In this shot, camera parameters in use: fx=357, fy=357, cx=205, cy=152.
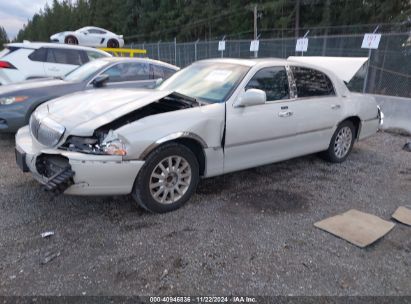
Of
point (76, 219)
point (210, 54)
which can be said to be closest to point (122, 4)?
point (210, 54)

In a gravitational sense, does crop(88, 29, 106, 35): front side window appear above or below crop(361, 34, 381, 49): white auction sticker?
above

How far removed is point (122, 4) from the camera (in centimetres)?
5069

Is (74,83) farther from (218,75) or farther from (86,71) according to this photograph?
(218,75)

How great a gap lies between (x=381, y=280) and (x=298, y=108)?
242 centimetres

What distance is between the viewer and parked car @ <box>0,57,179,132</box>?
5.61 metres

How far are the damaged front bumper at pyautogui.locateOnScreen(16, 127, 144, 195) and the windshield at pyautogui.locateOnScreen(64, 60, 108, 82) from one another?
3378 mm

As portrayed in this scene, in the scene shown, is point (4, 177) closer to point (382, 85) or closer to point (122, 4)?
point (382, 85)

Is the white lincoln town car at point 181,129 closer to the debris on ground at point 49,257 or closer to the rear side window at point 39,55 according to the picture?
the debris on ground at point 49,257

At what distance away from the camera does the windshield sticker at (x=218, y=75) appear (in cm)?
430

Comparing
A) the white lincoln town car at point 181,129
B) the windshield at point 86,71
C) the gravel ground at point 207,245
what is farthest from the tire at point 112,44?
the gravel ground at point 207,245

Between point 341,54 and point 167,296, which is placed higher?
point 341,54

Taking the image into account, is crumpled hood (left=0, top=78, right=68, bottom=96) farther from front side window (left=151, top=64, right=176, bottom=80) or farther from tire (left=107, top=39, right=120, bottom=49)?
tire (left=107, top=39, right=120, bottom=49)

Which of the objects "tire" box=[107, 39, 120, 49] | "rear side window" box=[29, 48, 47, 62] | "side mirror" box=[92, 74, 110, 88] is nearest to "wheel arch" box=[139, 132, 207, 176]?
"side mirror" box=[92, 74, 110, 88]

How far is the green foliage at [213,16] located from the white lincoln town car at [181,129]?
49.8ft
